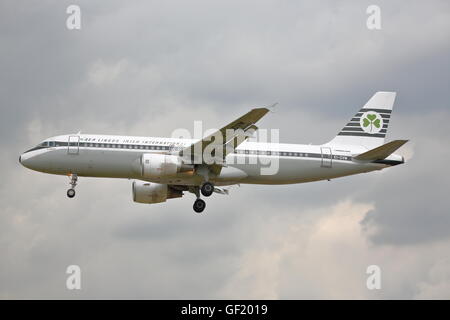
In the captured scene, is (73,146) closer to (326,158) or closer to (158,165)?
(158,165)

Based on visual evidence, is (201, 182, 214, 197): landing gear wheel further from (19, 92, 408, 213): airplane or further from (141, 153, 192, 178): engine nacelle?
(141, 153, 192, 178): engine nacelle

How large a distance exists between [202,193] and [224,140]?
14.0ft

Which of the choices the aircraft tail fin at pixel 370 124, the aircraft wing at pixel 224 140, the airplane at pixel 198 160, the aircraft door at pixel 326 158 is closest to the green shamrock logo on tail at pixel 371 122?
the aircraft tail fin at pixel 370 124

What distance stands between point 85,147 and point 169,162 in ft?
17.9

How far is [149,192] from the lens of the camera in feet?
211

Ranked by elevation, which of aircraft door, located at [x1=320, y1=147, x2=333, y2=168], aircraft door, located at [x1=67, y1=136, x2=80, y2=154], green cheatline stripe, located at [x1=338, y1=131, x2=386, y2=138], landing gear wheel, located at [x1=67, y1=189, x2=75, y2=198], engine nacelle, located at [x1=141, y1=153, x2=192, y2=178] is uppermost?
green cheatline stripe, located at [x1=338, y1=131, x2=386, y2=138]

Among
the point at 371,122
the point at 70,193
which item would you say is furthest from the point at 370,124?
the point at 70,193

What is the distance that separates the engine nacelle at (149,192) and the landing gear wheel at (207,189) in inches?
199

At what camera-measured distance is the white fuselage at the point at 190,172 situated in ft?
195

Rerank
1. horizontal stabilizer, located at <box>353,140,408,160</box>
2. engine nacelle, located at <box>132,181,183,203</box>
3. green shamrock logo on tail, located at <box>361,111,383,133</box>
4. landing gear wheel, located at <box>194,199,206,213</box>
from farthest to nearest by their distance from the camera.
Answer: green shamrock logo on tail, located at <box>361,111,383,133</box> < engine nacelle, located at <box>132,181,183,203</box> < landing gear wheel, located at <box>194,199,206,213</box> < horizontal stabilizer, located at <box>353,140,408,160</box>

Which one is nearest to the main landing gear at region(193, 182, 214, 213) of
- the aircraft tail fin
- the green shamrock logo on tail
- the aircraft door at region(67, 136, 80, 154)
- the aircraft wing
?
the aircraft wing

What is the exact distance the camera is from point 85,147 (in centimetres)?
5950

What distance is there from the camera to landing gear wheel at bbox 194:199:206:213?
203ft

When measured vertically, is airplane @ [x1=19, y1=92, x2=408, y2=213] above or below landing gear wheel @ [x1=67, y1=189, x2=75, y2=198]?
above
